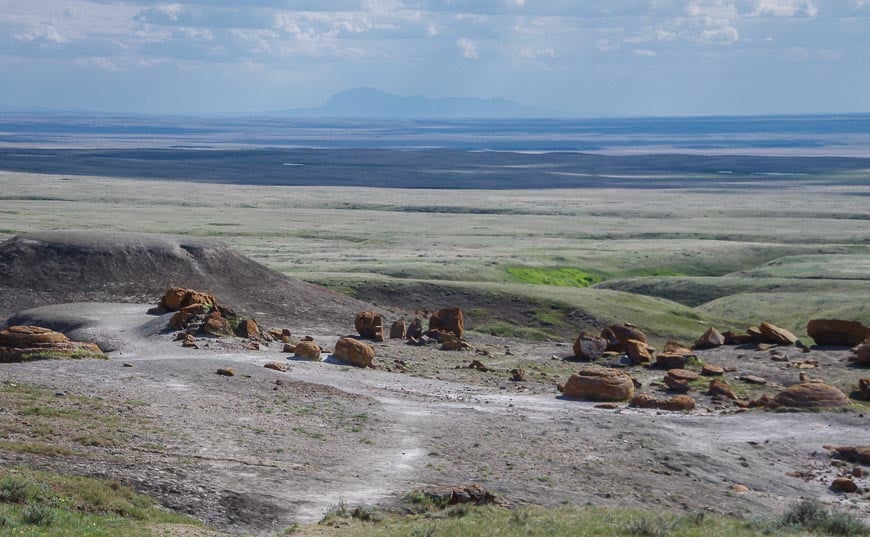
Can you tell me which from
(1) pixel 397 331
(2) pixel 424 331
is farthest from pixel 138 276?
(2) pixel 424 331

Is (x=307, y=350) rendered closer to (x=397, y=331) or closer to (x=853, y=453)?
(x=397, y=331)

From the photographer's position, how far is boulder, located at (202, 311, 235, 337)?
40.8 meters

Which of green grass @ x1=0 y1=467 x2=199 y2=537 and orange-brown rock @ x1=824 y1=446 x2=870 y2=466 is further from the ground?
green grass @ x1=0 y1=467 x2=199 y2=537

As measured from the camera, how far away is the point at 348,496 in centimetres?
2211

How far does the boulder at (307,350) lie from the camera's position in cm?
3934

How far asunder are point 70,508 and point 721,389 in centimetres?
2355

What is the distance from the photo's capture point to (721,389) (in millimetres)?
36750

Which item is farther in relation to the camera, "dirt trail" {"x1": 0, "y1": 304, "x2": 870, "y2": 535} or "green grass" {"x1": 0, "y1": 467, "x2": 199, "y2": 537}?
"dirt trail" {"x1": 0, "y1": 304, "x2": 870, "y2": 535}

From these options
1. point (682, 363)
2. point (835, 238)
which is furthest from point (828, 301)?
point (835, 238)

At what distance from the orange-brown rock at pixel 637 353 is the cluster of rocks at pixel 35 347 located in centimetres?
1887

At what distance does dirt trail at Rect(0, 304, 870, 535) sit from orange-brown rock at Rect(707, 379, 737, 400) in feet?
8.99

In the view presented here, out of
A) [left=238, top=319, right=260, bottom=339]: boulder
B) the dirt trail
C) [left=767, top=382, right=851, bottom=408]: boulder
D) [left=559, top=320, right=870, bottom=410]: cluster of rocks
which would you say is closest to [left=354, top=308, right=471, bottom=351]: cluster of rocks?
[left=559, top=320, right=870, bottom=410]: cluster of rocks

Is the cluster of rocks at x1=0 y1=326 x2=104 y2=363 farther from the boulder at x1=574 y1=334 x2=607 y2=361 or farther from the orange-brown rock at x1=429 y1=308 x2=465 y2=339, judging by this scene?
the boulder at x1=574 y1=334 x2=607 y2=361

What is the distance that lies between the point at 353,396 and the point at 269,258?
145 feet
